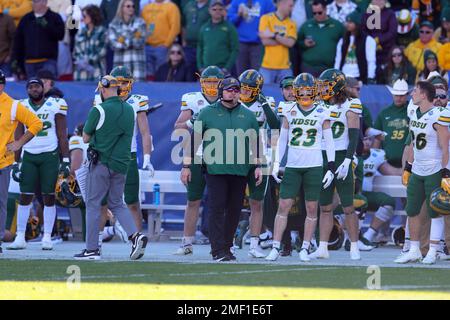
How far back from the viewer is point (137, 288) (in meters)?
8.70

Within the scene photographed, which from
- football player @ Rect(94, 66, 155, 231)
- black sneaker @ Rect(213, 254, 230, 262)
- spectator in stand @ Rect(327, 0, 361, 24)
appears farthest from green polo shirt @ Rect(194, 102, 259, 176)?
spectator in stand @ Rect(327, 0, 361, 24)

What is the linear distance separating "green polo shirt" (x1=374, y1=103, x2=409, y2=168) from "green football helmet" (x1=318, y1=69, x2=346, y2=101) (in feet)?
8.66

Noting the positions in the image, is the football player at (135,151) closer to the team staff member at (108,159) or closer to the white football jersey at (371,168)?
→ the team staff member at (108,159)

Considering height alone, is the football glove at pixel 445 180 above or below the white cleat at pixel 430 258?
above

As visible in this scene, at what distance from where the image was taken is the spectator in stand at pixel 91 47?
1659 centimetres

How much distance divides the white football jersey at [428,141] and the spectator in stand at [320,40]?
458cm

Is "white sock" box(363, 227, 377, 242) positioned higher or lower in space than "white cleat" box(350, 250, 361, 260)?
lower

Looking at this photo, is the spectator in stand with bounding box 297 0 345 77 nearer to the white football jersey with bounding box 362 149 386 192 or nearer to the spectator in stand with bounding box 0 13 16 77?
the white football jersey with bounding box 362 149 386 192

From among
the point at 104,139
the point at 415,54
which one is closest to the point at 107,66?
the point at 415,54

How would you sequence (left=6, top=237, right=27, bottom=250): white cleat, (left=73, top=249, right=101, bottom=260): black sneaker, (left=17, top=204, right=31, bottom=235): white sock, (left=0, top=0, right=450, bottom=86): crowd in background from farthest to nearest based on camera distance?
(left=0, top=0, right=450, bottom=86): crowd in background → (left=17, top=204, right=31, bottom=235): white sock → (left=6, top=237, right=27, bottom=250): white cleat → (left=73, top=249, right=101, bottom=260): black sneaker

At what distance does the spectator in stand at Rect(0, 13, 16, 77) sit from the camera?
16859 millimetres

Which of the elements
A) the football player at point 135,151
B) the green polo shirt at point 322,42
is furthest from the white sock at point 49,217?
the green polo shirt at point 322,42
